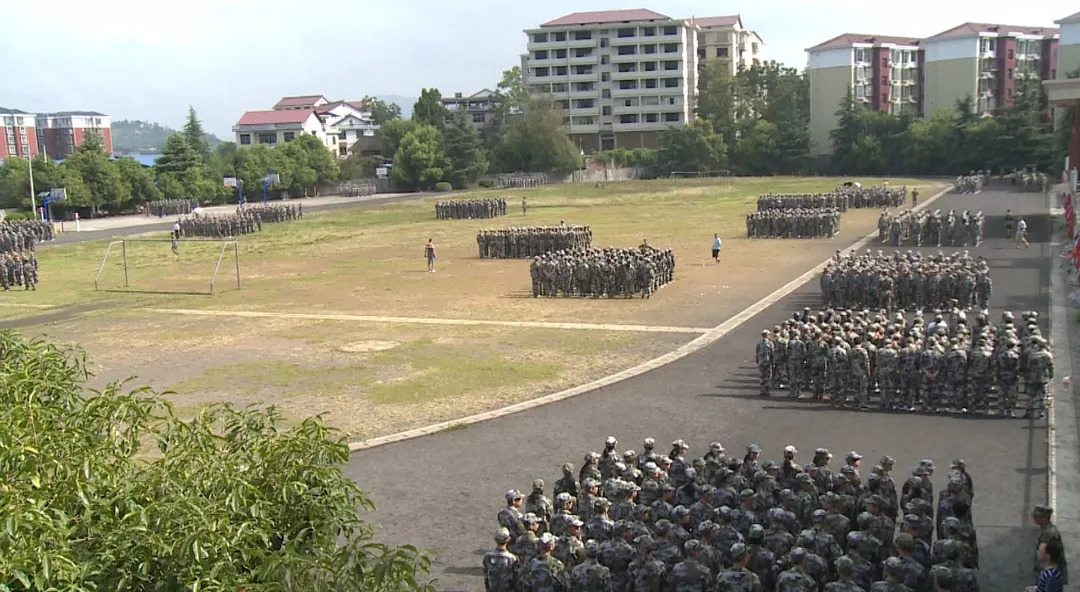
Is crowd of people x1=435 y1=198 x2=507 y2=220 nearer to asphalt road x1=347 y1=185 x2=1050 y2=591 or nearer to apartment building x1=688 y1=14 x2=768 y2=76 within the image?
asphalt road x1=347 y1=185 x2=1050 y2=591

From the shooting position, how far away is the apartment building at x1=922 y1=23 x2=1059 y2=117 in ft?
295

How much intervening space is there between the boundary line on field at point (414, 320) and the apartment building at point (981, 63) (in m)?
76.7

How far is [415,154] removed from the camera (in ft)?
296

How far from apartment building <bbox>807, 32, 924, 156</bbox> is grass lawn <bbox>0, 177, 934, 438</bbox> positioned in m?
48.9

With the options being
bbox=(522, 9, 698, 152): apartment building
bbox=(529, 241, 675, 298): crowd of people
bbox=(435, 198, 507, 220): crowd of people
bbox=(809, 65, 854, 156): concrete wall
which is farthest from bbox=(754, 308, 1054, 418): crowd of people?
bbox=(522, 9, 698, 152): apartment building

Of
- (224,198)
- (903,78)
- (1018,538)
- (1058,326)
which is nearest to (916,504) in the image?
(1018,538)

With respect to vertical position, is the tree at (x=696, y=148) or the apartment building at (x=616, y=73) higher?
the apartment building at (x=616, y=73)

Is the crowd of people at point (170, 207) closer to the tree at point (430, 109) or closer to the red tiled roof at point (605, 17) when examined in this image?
the tree at point (430, 109)

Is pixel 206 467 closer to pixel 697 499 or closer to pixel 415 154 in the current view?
pixel 697 499

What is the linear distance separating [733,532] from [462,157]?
86.2 m

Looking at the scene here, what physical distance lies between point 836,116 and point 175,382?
284 ft

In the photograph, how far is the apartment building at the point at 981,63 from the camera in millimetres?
89875

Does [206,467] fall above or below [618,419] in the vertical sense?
above

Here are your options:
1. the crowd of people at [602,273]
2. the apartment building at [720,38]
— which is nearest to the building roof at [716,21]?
the apartment building at [720,38]
